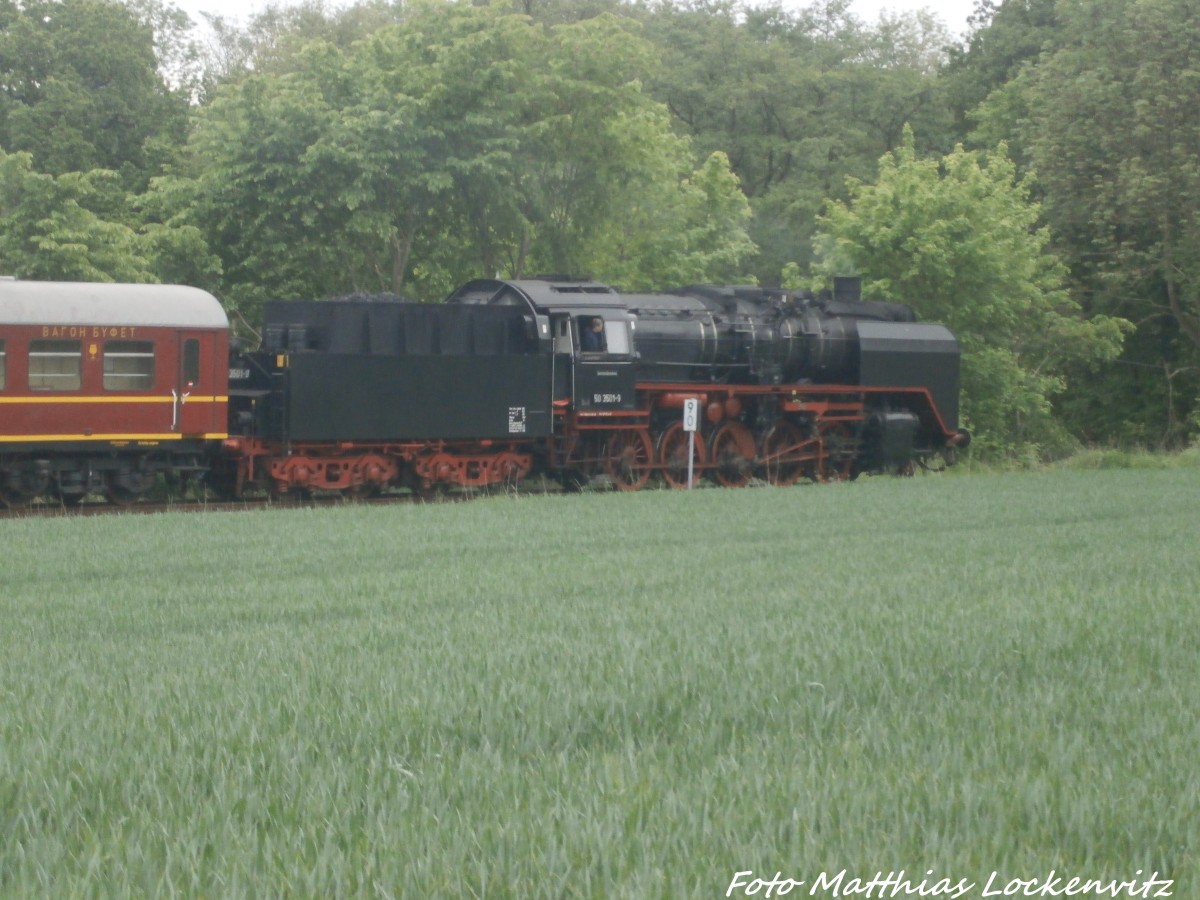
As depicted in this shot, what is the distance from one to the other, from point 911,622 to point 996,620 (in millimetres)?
526

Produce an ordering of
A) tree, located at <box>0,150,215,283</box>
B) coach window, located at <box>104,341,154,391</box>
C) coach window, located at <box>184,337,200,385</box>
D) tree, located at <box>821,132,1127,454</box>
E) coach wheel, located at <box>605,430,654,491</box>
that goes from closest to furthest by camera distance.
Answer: coach window, located at <box>104,341,154,391</box> → coach window, located at <box>184,337,200,385</box> → coach wheel, located at <box>605,430,654,491</box> → tree, located at <box>0,150,215,283</box> → tree, located at <box>821,132,1127,454</box>

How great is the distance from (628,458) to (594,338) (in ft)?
7.63

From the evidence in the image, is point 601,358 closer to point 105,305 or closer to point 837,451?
point 837,451

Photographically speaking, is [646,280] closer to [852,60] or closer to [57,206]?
[57,206]

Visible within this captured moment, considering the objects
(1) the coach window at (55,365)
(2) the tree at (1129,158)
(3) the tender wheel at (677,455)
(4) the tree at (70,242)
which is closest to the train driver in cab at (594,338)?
(3) the tender wheel at (677,455)

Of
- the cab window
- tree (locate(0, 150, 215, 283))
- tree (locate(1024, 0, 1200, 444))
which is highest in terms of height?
tree (locate(1024, 0, 1200, 444))

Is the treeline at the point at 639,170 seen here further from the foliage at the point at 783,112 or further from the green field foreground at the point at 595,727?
the green field foreground at the point at 595,727

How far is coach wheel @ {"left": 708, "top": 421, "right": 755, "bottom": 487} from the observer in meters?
28.7

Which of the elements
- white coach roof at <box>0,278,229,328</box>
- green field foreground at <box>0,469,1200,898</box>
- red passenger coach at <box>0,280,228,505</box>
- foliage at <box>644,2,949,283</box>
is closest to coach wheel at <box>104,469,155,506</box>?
red passenger coach at <box>0,280,228,505</box>

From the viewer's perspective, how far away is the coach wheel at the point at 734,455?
28656 millimetres

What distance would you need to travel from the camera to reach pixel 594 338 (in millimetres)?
26344

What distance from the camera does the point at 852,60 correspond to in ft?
257

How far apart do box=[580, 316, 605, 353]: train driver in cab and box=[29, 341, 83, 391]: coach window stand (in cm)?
868

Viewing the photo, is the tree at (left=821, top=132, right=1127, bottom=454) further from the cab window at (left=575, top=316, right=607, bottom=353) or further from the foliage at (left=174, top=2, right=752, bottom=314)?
the cab window at (left=575, top=316, right=607, bottom=353)
